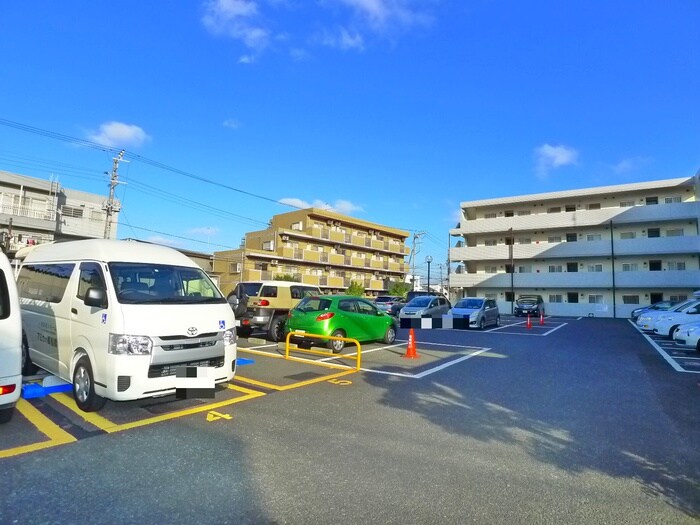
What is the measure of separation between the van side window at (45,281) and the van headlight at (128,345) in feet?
5.83

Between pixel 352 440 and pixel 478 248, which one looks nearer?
pixel 352 440

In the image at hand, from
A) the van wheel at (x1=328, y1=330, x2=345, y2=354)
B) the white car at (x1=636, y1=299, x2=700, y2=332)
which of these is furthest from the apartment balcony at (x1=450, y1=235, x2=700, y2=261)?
the van wheel at (x1=328, y1=330, x2=345, y2=354)

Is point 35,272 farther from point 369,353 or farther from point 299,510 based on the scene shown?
point 369,353

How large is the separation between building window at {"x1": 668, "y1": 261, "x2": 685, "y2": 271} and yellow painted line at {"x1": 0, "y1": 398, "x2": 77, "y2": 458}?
41280mm

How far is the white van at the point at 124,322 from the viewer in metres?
4.48

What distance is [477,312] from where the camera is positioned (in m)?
18.2

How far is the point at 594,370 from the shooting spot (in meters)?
8.68

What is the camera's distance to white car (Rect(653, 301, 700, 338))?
14188mm

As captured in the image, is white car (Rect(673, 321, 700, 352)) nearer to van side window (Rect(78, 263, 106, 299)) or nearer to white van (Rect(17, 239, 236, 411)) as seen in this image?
white van (Rect(17, 239, 236, 411))

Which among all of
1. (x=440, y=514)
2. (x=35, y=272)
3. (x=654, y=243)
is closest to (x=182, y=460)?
(x=440, y=514)

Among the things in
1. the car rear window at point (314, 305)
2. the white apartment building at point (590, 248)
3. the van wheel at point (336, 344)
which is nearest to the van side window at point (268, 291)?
the car rear window at point (314, 305)

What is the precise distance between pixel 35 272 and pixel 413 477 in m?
6.76

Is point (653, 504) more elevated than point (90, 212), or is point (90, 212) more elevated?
point (90, 212)

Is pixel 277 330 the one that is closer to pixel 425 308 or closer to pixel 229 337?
pixel 229 337
